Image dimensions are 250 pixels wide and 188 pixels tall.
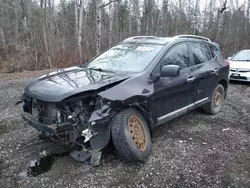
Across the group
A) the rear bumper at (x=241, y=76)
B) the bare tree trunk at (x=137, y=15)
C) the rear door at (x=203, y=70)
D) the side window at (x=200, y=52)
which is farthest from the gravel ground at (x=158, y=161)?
the bare tree trunk at (x=137, y=15)

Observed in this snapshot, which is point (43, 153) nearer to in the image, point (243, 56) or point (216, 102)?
point (216, 102)

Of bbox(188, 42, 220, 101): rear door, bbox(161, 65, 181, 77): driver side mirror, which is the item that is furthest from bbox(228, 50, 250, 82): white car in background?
bbox(161, 65, 181, 77): driver side mirror

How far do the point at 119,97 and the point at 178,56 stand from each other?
68.9 inches

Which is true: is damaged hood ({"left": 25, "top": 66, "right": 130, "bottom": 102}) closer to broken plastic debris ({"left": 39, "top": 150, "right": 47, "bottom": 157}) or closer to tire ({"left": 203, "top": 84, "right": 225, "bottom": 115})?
broken plastic debris ({"left": 39, "top": 150, "right": 47, "bottom": 157})

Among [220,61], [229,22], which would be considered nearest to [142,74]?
[220,61]

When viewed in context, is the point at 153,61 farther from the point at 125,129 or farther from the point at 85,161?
the point at 85,161

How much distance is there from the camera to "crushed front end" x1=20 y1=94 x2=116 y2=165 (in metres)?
2.97

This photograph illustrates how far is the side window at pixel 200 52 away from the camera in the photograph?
4754 millimetres

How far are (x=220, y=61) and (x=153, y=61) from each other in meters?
2.55

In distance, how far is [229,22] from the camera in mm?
25547

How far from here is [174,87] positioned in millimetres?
3975

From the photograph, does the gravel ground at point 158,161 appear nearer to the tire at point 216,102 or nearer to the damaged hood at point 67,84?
the tire at point 216,102

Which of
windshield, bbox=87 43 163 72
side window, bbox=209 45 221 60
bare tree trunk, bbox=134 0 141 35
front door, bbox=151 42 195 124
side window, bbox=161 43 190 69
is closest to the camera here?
front door, bbox=151 42 195 124

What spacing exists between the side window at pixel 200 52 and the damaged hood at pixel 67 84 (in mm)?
1960
